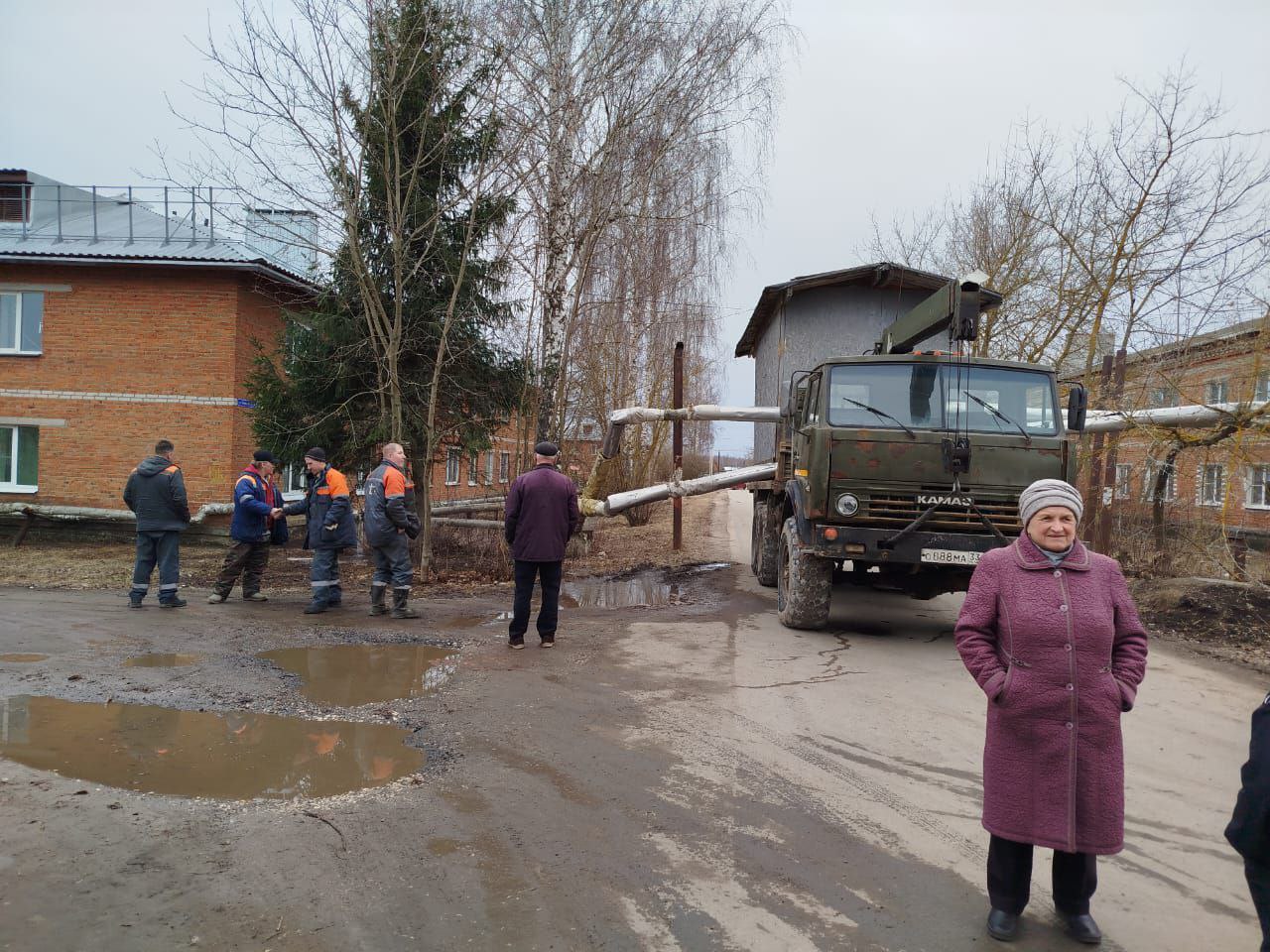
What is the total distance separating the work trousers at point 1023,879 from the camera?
310cm

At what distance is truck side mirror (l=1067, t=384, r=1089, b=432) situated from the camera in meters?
7.97

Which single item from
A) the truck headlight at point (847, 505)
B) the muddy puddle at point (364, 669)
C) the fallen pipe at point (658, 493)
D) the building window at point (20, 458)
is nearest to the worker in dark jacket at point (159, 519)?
the muddy puddle at point (364, 669)

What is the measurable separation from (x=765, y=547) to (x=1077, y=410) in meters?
4.91

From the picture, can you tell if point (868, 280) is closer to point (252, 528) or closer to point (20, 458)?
point (252, 528)

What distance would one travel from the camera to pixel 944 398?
8.28 m

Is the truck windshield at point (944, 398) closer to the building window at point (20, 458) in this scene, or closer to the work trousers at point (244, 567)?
the work trousers at point (244, 567)

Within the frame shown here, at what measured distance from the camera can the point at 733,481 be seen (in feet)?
46.0

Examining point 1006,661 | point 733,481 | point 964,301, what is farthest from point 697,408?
point 1006,661

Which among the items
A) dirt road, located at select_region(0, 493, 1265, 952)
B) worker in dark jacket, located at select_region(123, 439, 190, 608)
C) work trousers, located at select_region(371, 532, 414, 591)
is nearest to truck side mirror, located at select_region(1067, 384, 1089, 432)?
dirt road, located at select_region(0, 493, 1265, 952)

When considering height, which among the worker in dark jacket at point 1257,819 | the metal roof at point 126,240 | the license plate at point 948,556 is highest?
the metal roof at point 126,240

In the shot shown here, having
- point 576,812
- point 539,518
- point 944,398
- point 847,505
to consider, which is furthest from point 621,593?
point 576,812

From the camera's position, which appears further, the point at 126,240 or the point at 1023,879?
the point at 126,240

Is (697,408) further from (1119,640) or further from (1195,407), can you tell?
(1119,640)

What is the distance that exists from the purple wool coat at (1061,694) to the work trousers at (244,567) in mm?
8701
